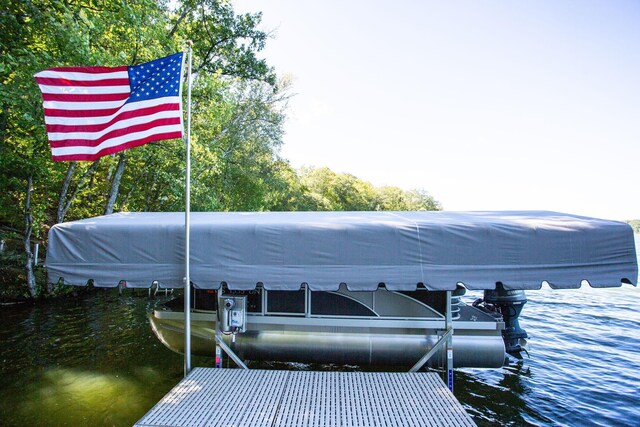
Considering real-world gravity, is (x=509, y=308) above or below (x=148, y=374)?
above

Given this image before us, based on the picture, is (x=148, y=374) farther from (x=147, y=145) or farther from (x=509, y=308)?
(x=147, y=145)

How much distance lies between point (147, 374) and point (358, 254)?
5.29 meters

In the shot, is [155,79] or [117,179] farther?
[117,179]

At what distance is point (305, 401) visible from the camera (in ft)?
14.8

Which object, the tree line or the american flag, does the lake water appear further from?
the tree line

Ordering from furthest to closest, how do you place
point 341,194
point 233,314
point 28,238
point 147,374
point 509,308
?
point 341,194, point 28,238, point 147,374, point 509,308, point 233,314

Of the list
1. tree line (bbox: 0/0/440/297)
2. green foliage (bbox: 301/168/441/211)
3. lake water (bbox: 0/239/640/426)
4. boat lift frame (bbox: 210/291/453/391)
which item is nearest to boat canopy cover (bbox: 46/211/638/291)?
boat lift frame (bbox: 210/291/453/391)

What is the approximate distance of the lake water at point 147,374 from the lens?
611 centimetres

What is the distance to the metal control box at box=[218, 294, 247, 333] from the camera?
5.91 meters

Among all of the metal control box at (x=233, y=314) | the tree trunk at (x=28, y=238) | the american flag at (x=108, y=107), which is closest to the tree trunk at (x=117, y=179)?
the tree trunk at (x=28, y=238)

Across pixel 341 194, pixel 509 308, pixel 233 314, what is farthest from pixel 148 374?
pixel 341 194

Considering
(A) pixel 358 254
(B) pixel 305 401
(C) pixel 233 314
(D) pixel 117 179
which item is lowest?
(B) pixel 305 401

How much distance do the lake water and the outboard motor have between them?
876 millimetres

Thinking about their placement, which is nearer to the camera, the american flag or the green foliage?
the american flag
